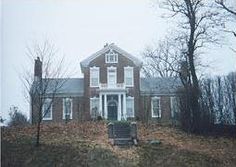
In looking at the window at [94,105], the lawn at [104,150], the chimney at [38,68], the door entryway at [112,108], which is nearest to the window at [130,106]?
the door entryway at [112,108]

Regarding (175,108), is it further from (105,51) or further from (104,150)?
(104,150)

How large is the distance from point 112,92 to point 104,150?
25.5 feet

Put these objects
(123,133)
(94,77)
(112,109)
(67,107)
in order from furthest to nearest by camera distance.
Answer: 1. (112,109)
2. (94,77)
3. (67,107)
4. (123,133)

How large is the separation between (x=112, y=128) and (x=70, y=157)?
1.97m

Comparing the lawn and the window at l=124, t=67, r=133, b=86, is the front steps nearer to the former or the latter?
the lawn

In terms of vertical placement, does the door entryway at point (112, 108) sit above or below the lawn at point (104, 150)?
above

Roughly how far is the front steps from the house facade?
5.89m

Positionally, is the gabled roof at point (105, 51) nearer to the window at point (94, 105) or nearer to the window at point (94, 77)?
the window at point (94, 77)

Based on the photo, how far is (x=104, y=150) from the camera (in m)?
9.13

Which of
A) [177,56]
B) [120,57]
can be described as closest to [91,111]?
[120,57]

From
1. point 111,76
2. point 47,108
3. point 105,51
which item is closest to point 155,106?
point 111,76

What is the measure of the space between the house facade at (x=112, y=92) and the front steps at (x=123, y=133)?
5.89m

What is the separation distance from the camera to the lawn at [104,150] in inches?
335

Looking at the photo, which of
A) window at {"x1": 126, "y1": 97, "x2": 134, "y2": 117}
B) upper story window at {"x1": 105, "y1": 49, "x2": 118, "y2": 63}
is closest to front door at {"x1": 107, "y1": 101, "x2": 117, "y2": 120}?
window at {"x1": 126, "y1": 97, "x2": 134, "y2": 117}
